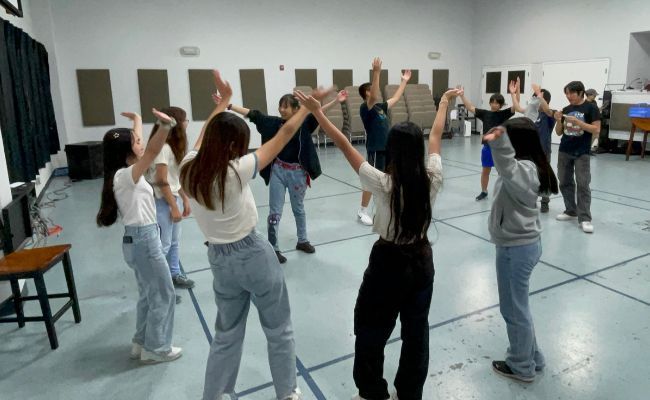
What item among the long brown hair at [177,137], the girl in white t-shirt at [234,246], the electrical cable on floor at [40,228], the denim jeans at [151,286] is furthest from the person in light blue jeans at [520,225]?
the electrical cable on floor at [40,228]

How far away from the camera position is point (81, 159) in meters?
7.91

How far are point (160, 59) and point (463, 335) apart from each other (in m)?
9.34

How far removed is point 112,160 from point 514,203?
2.10 meters

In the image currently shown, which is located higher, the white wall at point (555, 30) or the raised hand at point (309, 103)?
the white wall at point (555, 30)

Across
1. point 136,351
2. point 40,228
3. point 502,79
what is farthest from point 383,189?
point 502,79

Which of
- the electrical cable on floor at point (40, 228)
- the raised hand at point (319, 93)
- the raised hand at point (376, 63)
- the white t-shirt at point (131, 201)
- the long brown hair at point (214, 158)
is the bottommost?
the electrical cable on floor at point (40, 228)

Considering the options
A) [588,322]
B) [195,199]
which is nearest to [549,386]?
[588,322]

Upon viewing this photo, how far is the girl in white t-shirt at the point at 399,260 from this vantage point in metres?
1.75

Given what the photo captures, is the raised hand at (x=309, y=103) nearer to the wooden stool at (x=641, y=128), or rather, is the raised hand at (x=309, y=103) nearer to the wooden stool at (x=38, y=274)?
the wooden stool at (x=38, y=274)

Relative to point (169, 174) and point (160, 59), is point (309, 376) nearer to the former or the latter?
point (169, 174)

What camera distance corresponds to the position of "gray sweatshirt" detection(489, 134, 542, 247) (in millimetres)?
2021

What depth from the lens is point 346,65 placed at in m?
11.8

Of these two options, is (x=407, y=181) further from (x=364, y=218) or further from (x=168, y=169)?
(x=364, y=218)

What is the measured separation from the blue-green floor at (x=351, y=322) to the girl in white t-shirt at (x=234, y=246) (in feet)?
1.27
